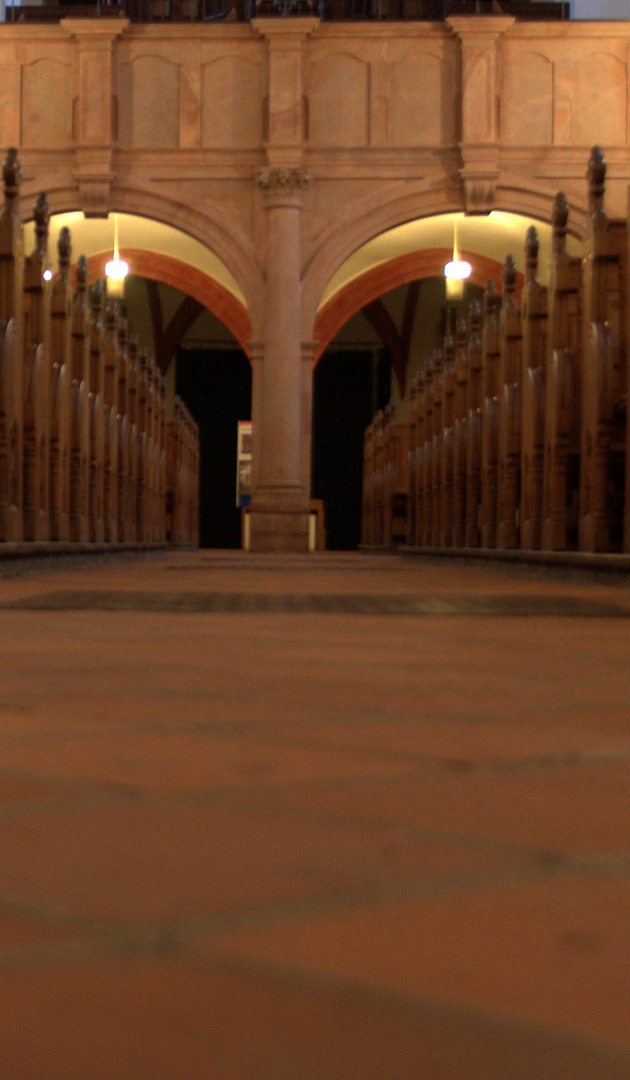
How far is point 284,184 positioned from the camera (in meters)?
14.0

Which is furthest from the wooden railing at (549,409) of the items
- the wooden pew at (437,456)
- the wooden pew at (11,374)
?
the wooden pew at (11,374)

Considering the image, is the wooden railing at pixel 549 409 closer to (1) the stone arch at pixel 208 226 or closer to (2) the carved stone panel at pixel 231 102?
(1) the stone arch at pixel 208 226

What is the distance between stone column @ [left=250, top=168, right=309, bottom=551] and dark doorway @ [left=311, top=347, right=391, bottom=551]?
12336mm

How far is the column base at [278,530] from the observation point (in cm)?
1373

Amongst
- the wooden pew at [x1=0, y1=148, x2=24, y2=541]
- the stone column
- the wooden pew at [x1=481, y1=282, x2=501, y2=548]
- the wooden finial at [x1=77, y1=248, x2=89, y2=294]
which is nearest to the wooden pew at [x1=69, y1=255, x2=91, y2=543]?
the wooden finial at [x1=77, y1=248, x2=89, y2=294]

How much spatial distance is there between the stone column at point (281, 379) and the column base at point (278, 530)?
0.01 metres

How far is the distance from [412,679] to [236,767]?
0.66m

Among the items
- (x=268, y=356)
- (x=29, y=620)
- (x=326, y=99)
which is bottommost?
(x=29, y=620)

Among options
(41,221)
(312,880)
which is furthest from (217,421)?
(312,880)

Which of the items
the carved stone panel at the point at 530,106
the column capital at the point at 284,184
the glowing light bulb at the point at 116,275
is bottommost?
the glowing light bulb at the point at 116,275

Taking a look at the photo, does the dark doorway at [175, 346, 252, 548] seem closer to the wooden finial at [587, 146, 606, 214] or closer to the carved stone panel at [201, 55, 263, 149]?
the carved stone panel at [201, 55, 263, 149]

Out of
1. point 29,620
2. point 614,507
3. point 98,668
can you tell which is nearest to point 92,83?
point 614,507

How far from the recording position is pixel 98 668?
1609 millimetres

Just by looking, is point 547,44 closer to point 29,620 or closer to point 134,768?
point 29,620
